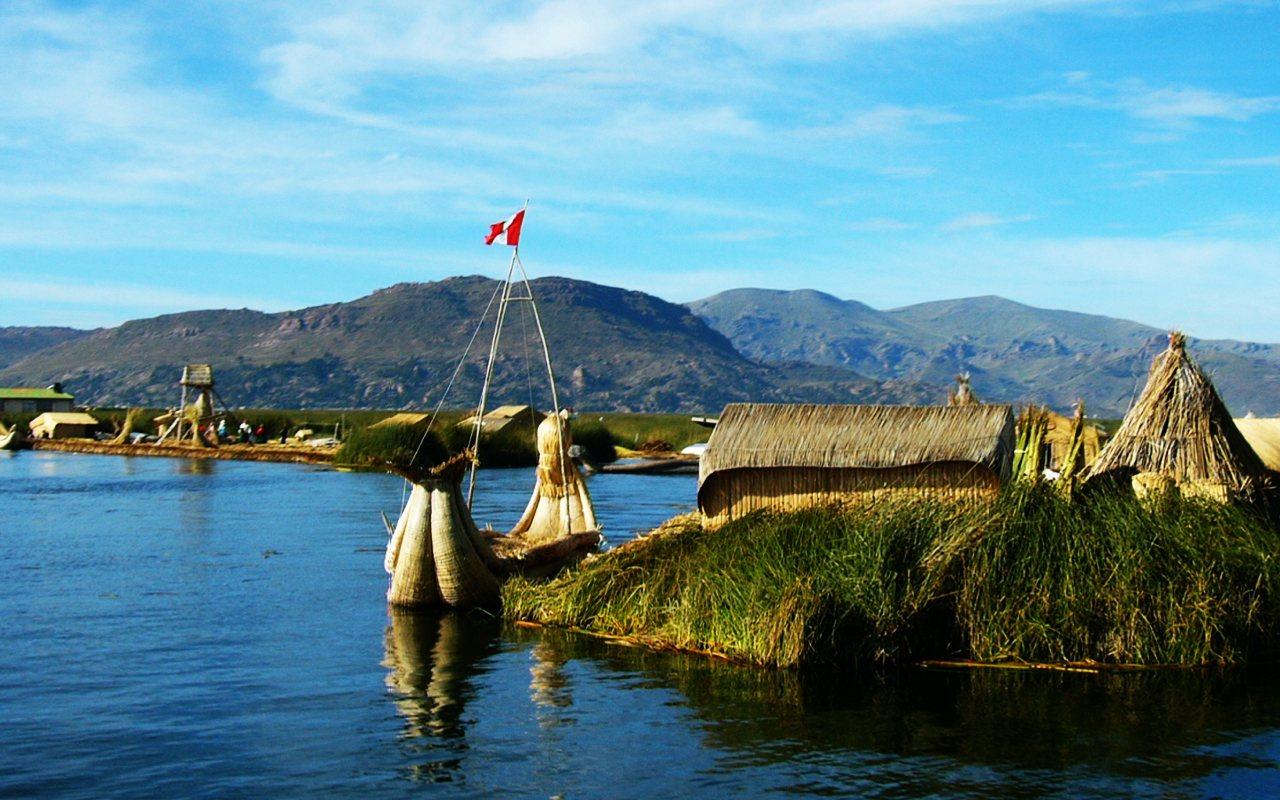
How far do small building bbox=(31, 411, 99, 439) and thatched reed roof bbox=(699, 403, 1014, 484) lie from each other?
81.7 m

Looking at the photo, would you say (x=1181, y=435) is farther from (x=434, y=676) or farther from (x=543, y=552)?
(x=434, y=676)

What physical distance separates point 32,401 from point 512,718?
11758 centimetres

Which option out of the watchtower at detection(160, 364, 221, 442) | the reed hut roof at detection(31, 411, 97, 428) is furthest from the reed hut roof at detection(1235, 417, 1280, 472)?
the reed hut roof at detection(31, 411, 97, 428)

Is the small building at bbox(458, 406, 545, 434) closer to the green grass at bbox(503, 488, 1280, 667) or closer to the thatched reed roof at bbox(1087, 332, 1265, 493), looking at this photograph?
the thatched reed roof at bbox(1087, 332, 1265, 493)

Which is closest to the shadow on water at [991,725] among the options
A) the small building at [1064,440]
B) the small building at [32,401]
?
the small building at [1064,440]

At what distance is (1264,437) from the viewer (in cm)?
3394

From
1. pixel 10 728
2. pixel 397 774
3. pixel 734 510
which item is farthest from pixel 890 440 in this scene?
pixel 10 728

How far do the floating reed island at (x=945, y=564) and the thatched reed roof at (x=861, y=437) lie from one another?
36 mm

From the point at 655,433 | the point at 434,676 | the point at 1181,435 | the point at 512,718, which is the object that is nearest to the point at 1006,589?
the point at 1181,435

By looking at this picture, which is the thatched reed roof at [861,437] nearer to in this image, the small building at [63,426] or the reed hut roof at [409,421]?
the reed hut roof at [409,421]

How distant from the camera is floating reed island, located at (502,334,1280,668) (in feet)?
64.8

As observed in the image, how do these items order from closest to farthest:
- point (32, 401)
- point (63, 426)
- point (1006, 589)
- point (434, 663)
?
point (1006, 589) → point (434, 663) → point (63, 426) → point (32, 401)

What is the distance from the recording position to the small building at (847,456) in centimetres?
2303

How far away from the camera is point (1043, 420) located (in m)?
32.9
